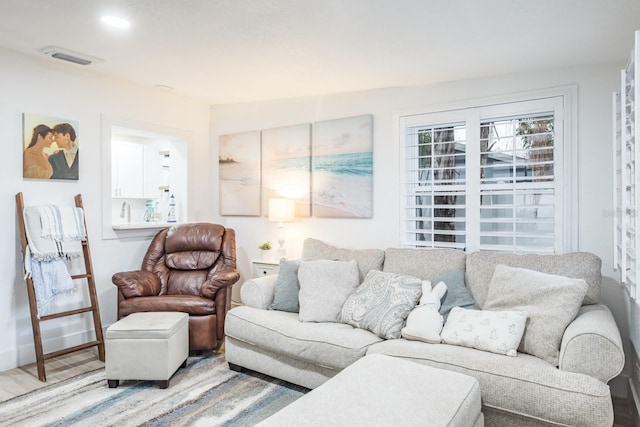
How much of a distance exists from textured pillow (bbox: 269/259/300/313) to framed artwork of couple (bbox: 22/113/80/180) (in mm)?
2059

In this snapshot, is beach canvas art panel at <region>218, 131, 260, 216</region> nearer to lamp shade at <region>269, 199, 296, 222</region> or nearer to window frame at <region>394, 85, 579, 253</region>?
lamp shade at <region>269, 199, 296, 222</region>

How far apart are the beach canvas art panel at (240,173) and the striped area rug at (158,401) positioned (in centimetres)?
207

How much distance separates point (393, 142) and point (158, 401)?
280 cm

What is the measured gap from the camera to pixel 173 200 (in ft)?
16.1

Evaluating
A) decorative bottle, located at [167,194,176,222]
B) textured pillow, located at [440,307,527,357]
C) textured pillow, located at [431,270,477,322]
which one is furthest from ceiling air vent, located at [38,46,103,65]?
textured pillow, located at [440,307,527,357]

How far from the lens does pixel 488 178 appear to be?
3463mm

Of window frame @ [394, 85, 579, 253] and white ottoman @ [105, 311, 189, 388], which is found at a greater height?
window frame @ [394, 85, 579, 253]

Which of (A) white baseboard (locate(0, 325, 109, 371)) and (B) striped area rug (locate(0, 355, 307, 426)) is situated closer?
(B) striped area rug (locate(0, 355, 307, 426))

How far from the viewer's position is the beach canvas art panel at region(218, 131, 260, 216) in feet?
15.6

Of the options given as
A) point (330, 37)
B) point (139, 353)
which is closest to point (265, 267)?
point (139, 353)

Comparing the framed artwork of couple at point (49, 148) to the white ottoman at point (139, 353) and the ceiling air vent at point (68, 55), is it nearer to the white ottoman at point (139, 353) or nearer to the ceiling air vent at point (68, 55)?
the ceiling air vent at point (68, 55)

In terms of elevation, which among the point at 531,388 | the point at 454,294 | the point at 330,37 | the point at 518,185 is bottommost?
the point at 531,388

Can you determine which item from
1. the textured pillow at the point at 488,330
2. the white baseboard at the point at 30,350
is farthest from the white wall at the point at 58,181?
the textured pillow at the point at 488,330

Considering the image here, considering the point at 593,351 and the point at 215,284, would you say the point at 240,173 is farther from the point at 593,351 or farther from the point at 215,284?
the point at 593,351
